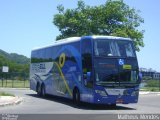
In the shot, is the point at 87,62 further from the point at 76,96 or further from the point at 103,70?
the point at 76,96

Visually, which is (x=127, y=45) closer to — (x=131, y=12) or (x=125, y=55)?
(x=125, y=55)

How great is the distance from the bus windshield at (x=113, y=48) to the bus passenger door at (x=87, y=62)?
1.34 feet

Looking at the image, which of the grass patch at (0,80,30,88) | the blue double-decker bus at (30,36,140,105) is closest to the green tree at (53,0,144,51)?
the grass patch at (0,80,30,88)

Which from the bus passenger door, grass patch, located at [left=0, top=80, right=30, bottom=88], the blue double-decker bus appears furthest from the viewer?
grass patch, located at [left=0, top=80, right=30, bottom=88]

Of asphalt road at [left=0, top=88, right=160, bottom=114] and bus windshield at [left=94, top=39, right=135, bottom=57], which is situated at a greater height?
bus windshield at [left=94, top=39, right=135, bottom=57]

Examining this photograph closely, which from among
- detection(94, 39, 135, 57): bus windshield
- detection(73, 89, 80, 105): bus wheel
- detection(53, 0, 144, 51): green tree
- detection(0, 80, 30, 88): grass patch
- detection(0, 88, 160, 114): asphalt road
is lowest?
detection(0, 88, 160, 114): asphalt road

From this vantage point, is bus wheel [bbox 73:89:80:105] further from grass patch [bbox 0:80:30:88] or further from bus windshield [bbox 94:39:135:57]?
grass patch [bbox 0:80:30:88]

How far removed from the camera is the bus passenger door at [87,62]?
2202cm

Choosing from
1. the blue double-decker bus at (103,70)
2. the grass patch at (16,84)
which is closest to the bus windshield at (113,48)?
the blue double-decker bus at (103,70)

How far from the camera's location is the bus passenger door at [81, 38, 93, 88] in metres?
22.0

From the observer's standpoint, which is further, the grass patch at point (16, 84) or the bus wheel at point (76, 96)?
the grass patch at point (16, 84)

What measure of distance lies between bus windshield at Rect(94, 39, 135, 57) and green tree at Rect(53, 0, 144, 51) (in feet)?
69.8

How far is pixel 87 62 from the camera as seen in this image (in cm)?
2253

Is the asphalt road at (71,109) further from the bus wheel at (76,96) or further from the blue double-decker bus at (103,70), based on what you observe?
the blue double-decker bus at (103,70)
